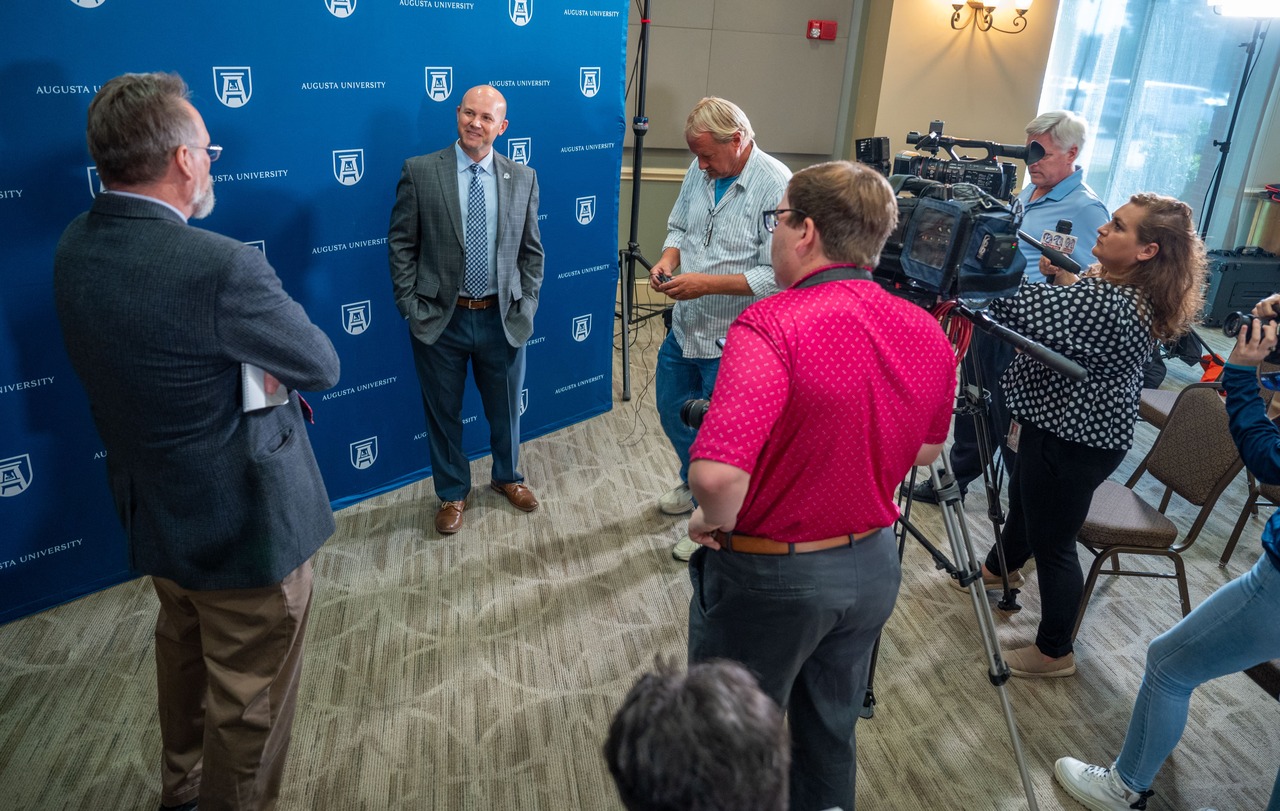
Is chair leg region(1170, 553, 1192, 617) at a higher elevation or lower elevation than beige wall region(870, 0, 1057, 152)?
lower

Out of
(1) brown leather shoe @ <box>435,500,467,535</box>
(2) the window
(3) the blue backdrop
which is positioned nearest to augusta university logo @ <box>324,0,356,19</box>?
(3) the blue backdrop

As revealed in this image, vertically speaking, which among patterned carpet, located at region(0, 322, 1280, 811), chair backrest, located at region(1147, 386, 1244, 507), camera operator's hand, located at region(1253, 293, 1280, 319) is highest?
camera operator's hand, located at region(1253, 293, 1280, 319)

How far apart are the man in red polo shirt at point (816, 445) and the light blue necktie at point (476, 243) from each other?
1.74 meters

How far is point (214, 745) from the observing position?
1.85 meters

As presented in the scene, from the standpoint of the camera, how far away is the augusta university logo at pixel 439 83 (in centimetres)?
323

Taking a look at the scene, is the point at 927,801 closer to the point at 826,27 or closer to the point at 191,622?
the point at 191,622

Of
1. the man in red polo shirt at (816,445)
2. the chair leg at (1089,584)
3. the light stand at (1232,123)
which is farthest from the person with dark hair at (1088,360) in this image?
the light stand at (1232,123)

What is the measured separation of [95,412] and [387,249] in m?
1.75

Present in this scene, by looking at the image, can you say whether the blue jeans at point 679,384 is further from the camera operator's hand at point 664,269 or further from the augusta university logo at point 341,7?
the augusta university logo at point 341,7

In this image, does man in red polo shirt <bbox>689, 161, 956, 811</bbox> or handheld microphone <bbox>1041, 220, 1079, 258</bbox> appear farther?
handheld microphone <bbox>1041, 220, 1079, 258</bbox>

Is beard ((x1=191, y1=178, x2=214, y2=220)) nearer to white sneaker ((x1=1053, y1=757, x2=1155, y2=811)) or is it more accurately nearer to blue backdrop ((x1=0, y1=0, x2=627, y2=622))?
blue backdrop ((x1=0, y1=0, x2=627, y2=622))

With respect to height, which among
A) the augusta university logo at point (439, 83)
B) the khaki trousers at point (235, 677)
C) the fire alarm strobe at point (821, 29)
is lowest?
the khaki trousers at point (235, 677)

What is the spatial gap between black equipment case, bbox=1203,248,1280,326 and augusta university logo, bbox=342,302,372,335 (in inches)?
233

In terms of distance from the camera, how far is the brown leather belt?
1.55 metres
